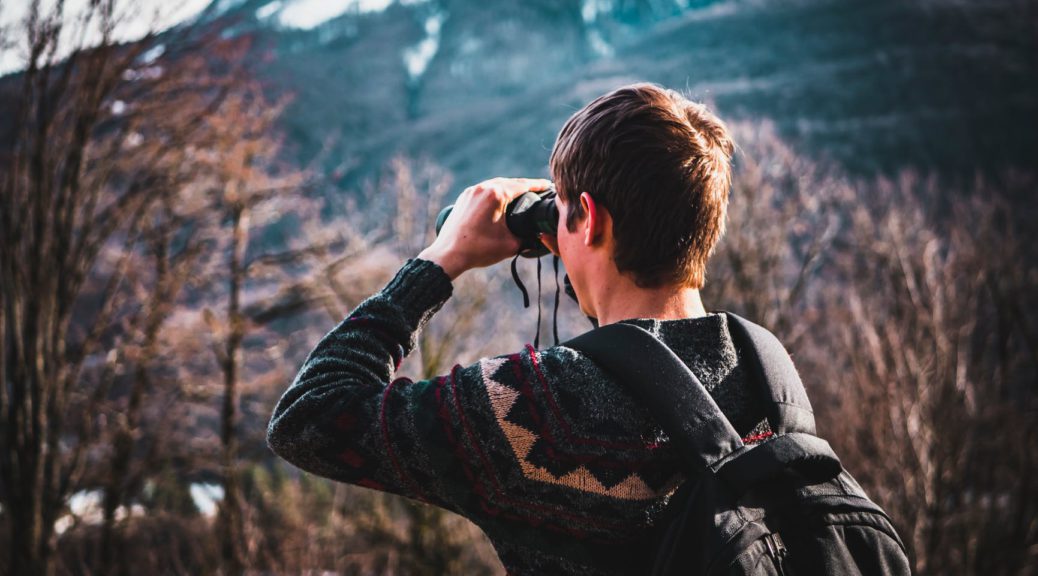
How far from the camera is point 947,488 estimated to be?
778cm

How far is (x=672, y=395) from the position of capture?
94 cm

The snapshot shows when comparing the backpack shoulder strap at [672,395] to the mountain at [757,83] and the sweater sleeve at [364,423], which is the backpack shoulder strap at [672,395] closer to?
the sweater sleeve at [364,423]

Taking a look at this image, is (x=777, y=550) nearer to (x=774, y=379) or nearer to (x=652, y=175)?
(x=774, y=379)

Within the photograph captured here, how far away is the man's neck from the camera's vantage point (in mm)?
1124

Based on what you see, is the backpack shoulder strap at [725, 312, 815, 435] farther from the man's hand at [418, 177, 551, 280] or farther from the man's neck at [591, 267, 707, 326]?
the man's hand at [418, 177, 551, 280]

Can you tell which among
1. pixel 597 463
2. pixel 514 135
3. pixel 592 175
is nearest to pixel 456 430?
pixel 597 463

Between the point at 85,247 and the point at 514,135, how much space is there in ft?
129

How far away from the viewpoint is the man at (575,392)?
977mm

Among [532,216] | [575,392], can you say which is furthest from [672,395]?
[532,216]

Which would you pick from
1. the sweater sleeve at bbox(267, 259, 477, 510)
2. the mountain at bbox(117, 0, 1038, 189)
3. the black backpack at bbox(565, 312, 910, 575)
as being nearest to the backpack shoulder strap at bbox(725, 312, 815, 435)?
the black backpack at bbox(565, 312, 910, 575)

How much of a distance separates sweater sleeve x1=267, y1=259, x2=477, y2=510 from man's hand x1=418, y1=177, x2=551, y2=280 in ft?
0.69

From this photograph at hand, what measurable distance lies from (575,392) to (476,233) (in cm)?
40

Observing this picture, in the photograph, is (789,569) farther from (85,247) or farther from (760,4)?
(760,4)

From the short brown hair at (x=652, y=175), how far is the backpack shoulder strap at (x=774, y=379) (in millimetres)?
147
